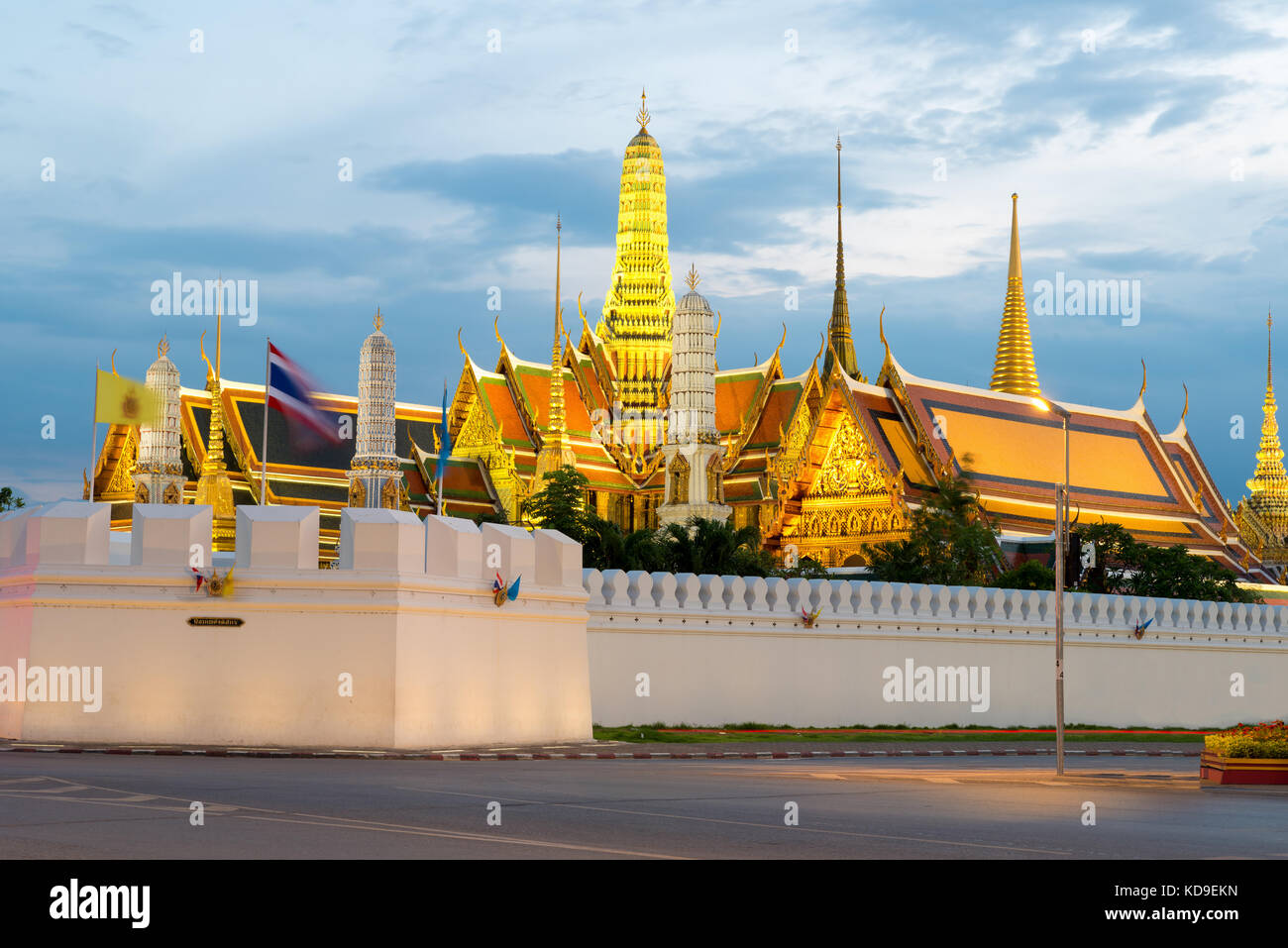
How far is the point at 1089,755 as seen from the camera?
24.9 metres

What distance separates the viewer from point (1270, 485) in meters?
81.8

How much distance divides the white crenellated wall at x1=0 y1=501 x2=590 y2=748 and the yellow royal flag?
82.9 ft

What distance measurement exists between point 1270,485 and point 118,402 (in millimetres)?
55812

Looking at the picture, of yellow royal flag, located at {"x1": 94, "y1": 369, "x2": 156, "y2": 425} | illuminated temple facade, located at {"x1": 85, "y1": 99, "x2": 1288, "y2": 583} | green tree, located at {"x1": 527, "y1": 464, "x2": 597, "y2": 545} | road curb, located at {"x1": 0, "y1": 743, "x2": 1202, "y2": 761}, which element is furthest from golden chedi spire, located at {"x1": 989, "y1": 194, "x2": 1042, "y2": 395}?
road curb, located at {"x1": 0, "y1": 743, "x2": 1202, "y2": 761}

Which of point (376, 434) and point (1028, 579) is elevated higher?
point (376, 434)

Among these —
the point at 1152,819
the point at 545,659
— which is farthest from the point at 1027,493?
the point at 1152,819

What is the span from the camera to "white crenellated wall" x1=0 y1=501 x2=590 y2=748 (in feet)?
62.5

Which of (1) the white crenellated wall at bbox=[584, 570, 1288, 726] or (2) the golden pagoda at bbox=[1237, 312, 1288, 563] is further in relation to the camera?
(2) the golden pagoda at bbox=[1237, 312, 1288, 563]

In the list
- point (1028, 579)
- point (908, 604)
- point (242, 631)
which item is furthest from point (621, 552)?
point (242, 631)

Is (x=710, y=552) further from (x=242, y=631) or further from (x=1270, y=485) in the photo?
(x=1270, y=485)

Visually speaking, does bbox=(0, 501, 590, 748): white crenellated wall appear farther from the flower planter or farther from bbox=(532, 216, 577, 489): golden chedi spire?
bbox=(532, 216, 577, 489): golden chedi spire

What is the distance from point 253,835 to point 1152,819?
6.08 metres

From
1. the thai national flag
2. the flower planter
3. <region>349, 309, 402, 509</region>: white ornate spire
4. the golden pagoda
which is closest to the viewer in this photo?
the flower planter

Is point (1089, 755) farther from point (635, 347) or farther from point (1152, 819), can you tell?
point (635, 347)
